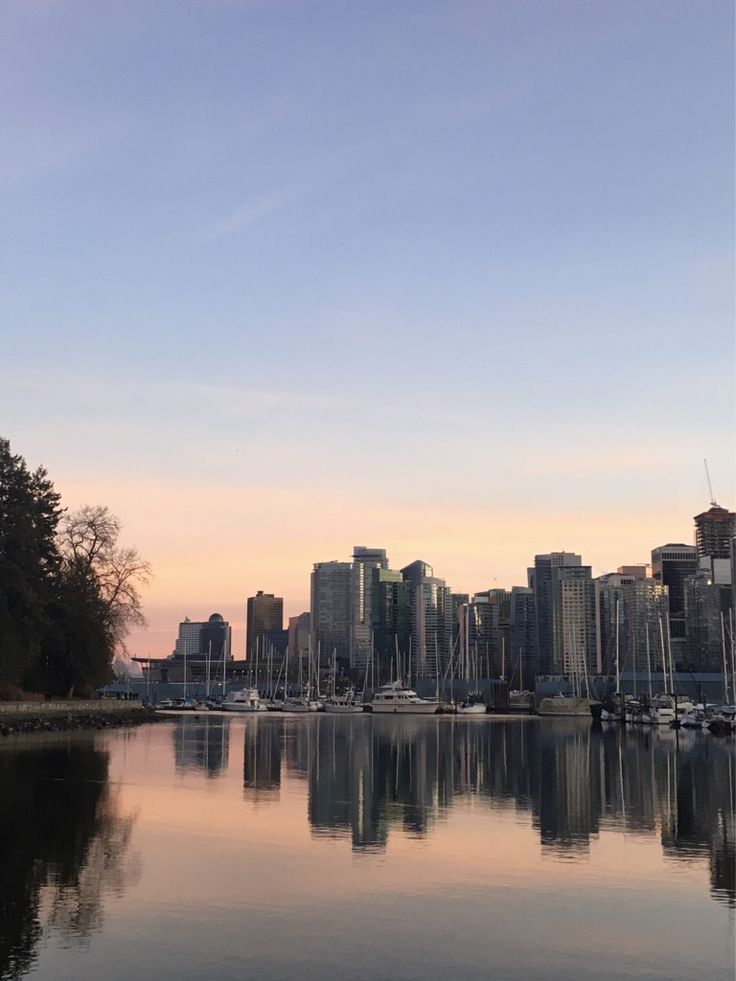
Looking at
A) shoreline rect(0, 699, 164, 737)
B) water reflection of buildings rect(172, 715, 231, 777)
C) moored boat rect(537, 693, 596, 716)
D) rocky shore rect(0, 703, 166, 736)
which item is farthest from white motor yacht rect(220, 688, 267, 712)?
water reflection of buildings rect(172, 715, 231, 777)

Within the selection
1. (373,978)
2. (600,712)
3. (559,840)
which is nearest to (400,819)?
(559,840)

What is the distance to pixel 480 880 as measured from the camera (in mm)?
26562

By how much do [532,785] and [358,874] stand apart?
26.8 m

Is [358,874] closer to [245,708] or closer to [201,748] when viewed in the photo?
[201,748]

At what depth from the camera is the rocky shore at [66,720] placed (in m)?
79.2

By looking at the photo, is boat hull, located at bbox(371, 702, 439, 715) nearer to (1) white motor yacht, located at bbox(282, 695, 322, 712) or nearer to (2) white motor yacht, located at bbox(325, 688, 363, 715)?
(2) white motor yacht, located at bbox(325, 688, 363, 715)

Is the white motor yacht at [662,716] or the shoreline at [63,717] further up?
the shoreline at [63,717]

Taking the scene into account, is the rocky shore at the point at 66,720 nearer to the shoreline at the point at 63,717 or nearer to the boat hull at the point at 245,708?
the shoreline at the point at 63,717

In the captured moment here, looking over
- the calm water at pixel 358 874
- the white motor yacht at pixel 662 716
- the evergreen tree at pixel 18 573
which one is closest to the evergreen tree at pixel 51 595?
the evergreen tree at pixel 18 573

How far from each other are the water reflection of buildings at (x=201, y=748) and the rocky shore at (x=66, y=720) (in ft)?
20.7

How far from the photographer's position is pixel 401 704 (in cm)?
17788

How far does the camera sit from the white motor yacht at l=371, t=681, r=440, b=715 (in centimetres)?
17525

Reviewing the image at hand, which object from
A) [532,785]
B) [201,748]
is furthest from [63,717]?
[532,785]

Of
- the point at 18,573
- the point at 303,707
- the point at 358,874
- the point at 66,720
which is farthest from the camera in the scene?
the point at 303,707
